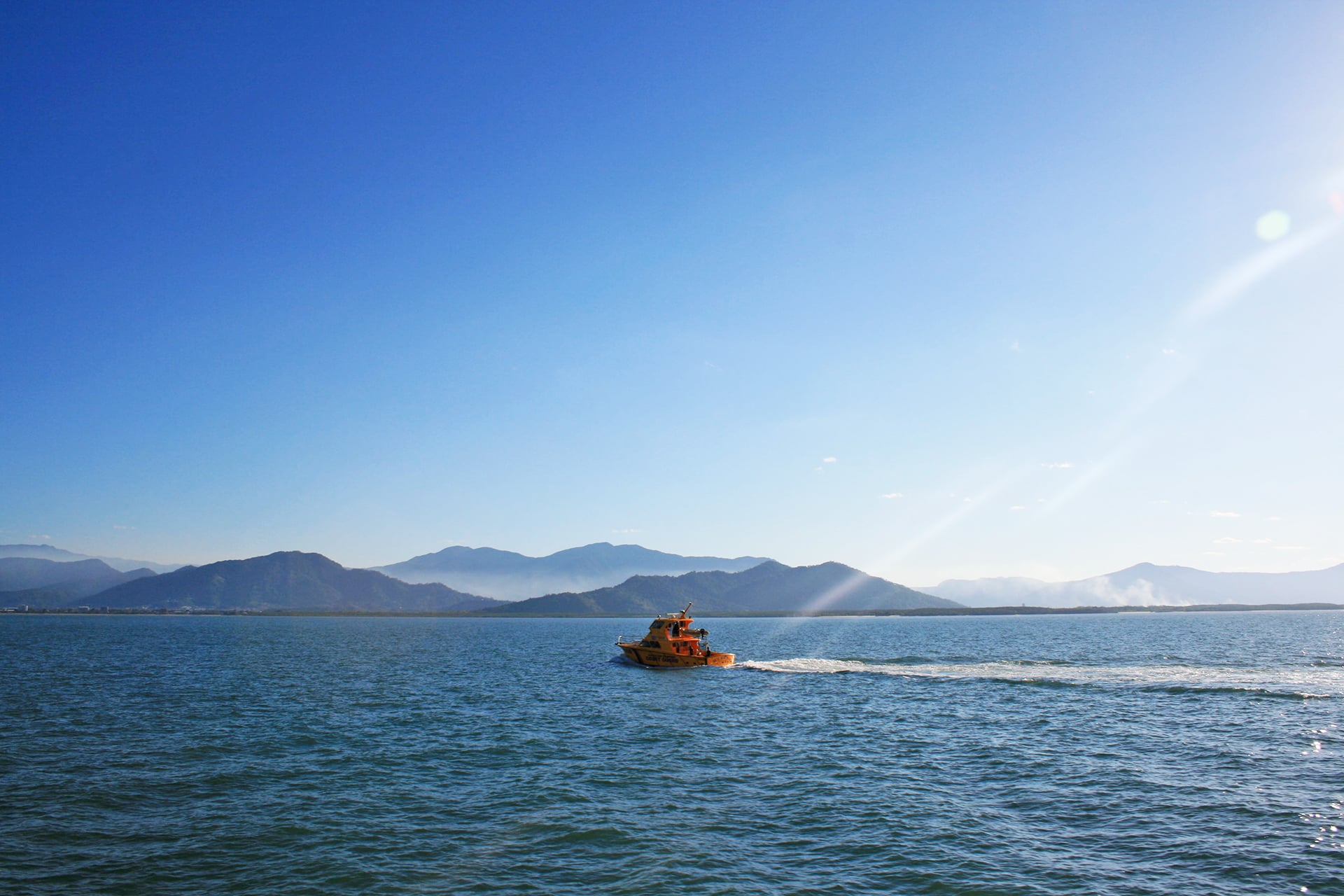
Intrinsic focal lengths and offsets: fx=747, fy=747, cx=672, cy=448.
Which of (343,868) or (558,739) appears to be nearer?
(343,868)

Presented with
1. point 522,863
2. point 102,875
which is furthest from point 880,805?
point 102,875

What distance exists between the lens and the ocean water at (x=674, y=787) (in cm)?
2383

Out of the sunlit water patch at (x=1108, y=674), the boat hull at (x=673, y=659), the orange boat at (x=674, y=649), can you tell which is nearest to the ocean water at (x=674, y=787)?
the sunlit water patch at (x=1108, y=674)

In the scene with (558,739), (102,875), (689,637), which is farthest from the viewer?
(689,637)

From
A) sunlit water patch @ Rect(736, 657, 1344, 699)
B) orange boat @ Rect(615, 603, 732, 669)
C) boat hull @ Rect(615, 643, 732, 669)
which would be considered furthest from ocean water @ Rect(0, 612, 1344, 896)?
orange boat @ Rect(615, 603, 732, 669)

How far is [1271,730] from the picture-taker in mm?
46938

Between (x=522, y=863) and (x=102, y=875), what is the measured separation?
13005mm

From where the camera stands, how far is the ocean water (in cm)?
2383

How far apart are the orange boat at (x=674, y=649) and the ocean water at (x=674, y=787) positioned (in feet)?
56.9

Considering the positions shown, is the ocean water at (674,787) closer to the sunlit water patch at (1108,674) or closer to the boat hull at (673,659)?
the sunlit water patch at (1108,674)

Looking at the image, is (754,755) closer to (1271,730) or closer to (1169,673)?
(1271,730)

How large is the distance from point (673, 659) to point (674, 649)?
1.18 m

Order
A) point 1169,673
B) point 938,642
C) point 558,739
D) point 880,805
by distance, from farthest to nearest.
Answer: point 938,642 < point 1169,673 < point 558,739 < point 880,805

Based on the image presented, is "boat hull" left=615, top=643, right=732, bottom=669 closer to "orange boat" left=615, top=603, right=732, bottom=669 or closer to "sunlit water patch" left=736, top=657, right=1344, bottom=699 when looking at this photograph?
"orange boat" left=615, top=603, right=732, bottom=669
